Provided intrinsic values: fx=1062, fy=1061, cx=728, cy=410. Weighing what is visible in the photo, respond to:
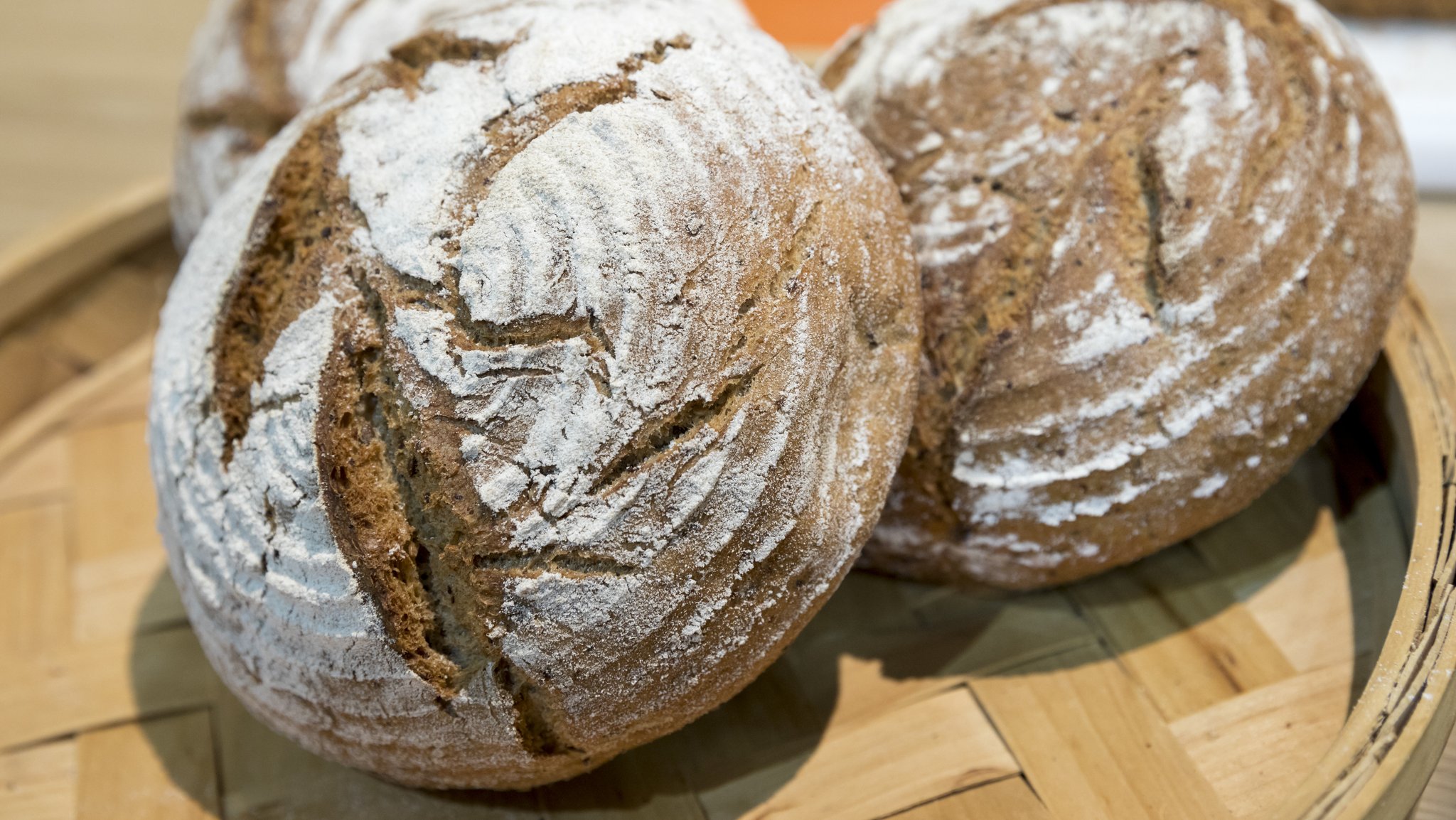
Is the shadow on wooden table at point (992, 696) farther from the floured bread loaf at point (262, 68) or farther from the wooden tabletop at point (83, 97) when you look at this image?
the wooden tabletop at point (83, 97)

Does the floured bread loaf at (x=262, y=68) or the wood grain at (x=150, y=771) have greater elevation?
the floured bread loaf at (x=262, y=68)

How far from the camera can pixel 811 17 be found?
2934 mm

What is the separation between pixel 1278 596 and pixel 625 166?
37.0 inches

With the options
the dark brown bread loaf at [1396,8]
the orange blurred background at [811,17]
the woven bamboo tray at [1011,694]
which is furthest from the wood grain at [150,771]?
the dark brown bread loaf at [1396,8]

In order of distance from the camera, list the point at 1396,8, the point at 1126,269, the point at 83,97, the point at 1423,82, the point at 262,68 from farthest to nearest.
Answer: the point at 83,97 < the point at 1396,8 < the point at 1423,82 < the point at 262,68 < the point at 1126,269

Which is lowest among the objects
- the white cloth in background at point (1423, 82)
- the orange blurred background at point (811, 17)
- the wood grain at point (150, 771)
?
the wood grain at point (150, 771)

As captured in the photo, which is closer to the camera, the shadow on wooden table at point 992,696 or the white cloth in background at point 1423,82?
the shadow on wooden table at point 992,696

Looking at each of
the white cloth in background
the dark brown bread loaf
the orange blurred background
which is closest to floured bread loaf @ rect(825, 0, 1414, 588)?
the white cloth in background

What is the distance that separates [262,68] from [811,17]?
1698 millimetres

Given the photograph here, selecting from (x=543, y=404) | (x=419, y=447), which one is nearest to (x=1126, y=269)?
(x=543, y=404)

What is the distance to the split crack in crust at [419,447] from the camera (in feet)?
3.03

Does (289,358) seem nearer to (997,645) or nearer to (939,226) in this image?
(939,226)

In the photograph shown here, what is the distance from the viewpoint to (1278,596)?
4.21 feet

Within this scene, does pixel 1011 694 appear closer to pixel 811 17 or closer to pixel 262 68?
pixel 262 68
